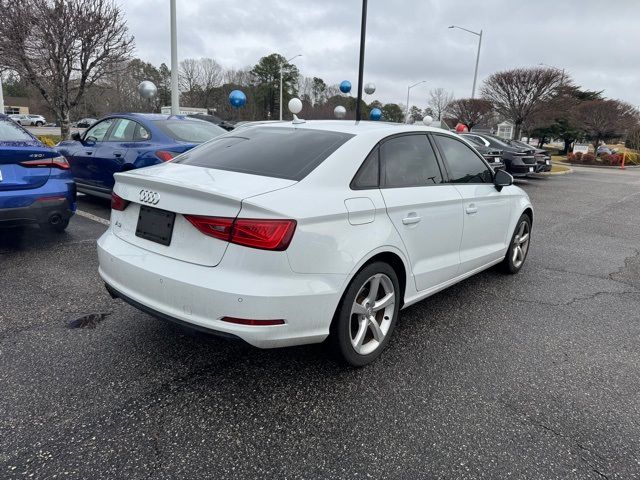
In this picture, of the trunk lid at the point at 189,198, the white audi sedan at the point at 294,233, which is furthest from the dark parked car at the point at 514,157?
the trunk lid at the point at 189,198

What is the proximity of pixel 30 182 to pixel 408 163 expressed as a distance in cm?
391

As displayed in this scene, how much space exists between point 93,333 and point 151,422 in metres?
1.19

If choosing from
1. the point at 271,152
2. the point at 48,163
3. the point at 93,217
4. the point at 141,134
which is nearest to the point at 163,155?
the point at 141,134

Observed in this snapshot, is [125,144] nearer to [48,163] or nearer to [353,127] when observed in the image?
[48,163]

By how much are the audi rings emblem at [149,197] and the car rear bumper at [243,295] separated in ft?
1.00

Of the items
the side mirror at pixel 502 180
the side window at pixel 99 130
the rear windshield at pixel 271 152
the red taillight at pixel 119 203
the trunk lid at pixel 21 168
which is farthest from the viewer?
the side window at pixel 99 130

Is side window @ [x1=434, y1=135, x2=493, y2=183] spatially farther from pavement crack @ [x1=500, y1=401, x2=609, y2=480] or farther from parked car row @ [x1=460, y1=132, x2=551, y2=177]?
parked car row @ [x1=460, y1=132, x2=551, y2=177]

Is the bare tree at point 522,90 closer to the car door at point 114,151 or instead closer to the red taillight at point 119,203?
the car door at point 114,151

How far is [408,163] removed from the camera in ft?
10.9

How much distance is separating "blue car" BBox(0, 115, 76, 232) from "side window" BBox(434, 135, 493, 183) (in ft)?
13.3

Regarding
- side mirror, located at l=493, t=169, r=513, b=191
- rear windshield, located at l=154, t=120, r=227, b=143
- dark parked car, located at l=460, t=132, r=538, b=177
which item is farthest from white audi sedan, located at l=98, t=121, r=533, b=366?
dark parked car, located at l=460, t=132, r=538, b=177

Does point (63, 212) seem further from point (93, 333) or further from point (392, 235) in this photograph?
point (392, 235)

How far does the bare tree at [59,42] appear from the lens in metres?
12.1

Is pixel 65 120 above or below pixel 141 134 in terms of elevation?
above
